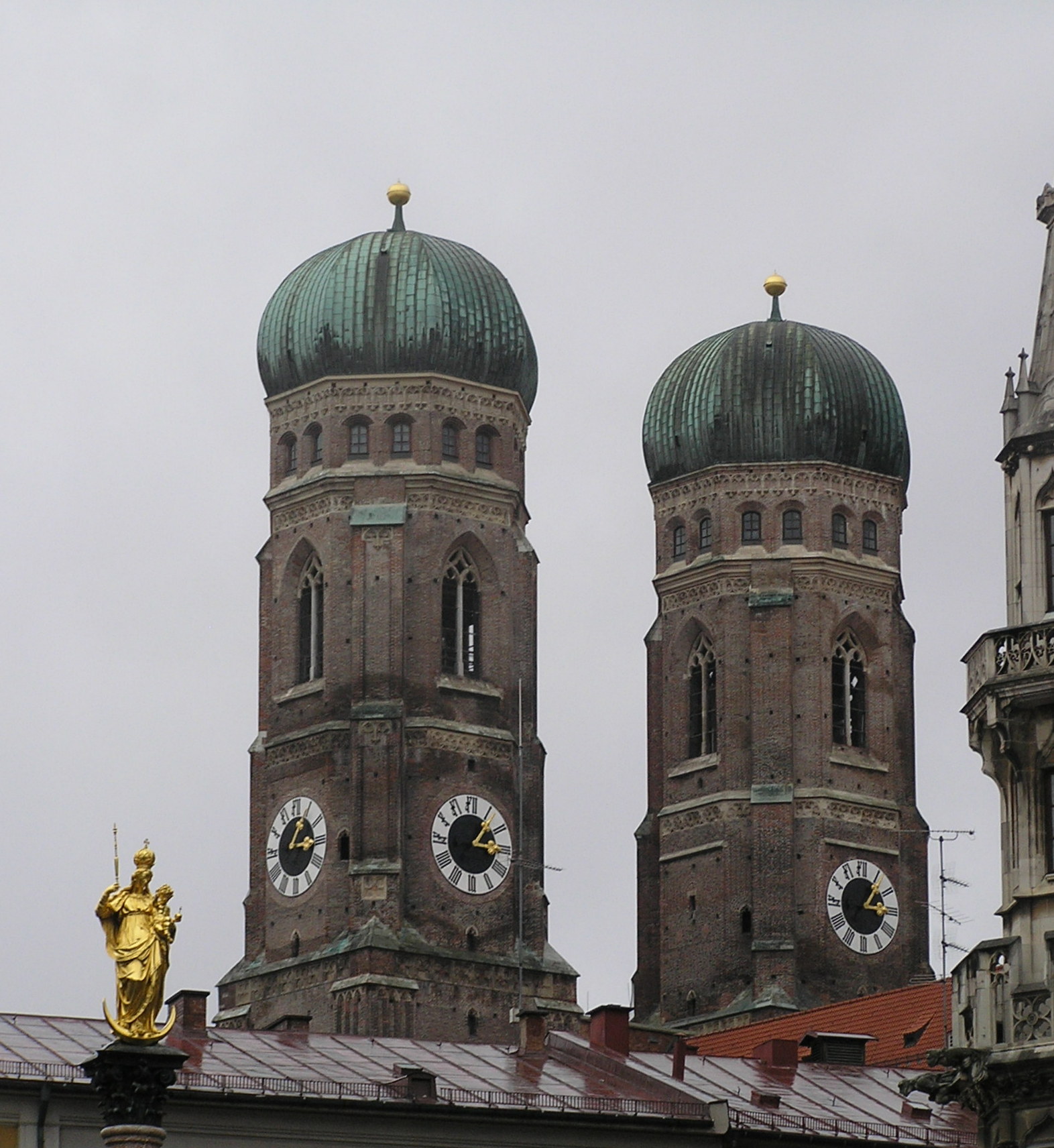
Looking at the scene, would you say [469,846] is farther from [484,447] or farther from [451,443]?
[484,447]

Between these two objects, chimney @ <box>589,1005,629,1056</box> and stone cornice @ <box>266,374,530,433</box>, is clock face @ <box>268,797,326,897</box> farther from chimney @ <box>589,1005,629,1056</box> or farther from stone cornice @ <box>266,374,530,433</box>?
chimney @ <box>589,1005,629,1056</box>

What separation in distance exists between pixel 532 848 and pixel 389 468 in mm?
9732

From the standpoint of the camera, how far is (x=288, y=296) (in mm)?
105750

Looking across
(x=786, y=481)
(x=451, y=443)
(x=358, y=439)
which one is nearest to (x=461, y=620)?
(x=451, y=443)

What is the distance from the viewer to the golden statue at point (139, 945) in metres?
43.8

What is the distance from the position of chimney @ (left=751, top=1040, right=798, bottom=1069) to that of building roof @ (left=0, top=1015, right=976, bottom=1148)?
29cm

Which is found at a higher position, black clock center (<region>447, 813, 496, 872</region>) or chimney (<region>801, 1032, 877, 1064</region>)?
black clock center (<region>447, 813, 496, 872</region>)

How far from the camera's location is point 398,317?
104688mm

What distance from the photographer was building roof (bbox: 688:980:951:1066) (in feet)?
268

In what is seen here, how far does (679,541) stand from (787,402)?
4.47 m

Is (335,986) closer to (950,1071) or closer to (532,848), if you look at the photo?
(532,848)

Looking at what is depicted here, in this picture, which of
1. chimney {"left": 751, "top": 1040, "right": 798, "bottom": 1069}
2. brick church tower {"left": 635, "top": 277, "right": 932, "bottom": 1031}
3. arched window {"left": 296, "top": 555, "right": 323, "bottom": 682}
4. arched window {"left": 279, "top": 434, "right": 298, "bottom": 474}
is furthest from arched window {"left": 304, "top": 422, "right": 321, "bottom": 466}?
chimney {"left": 751, "top": 1040, "right": 798, "bottom": 1069}

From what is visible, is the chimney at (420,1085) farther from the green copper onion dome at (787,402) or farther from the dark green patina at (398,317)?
the green copper onion dome at (787,402)

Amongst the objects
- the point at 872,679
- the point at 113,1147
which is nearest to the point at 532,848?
the point at 872,679
